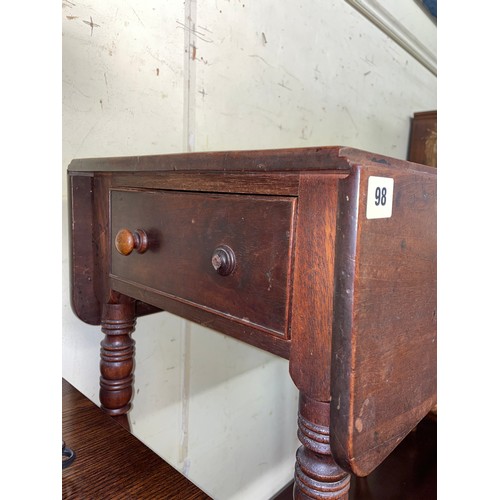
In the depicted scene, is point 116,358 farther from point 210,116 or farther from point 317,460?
point 210,116

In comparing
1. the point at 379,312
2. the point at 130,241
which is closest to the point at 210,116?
the point at 130,241

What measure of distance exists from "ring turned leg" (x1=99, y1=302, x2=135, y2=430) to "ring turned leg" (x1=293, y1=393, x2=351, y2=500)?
468mm

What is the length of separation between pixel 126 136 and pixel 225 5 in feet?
1.56

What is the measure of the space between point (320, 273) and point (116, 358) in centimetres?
58

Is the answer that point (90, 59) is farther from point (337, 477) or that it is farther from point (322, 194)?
point (337, 477)

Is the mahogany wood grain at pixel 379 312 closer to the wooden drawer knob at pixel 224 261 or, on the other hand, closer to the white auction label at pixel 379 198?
the white auction label at pixel 379 198

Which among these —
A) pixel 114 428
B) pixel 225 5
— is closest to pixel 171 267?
pixel 114 428

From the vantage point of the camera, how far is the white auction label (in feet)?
1.36

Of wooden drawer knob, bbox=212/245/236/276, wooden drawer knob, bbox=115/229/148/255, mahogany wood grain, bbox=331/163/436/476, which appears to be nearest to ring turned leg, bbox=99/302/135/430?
wooden drawer knob, bbox=115/229/148/255

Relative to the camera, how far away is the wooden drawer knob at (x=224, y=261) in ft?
1.76

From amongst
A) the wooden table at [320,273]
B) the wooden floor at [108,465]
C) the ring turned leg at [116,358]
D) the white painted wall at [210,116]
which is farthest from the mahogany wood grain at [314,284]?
the white painted wall at [210,116]

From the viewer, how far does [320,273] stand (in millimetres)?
447

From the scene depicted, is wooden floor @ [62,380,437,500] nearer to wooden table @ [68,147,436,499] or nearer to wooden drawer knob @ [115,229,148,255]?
wooden table @ [68,147,436,499]

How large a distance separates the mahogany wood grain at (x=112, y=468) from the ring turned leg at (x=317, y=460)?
135 mm
